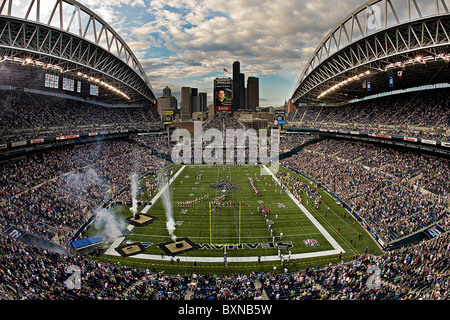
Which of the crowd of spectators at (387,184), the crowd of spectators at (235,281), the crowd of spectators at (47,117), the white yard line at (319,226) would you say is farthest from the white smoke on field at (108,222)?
the crowd of spectators at (387,184)

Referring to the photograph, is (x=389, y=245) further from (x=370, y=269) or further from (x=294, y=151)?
(x=294, y=151)

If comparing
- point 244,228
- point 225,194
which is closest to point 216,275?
point 244,228

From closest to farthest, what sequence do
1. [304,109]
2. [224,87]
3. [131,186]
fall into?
[131,186] < [304,109] < [224,87]

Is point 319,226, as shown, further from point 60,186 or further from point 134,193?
point 60,186

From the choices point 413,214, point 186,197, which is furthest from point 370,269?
point 186,197

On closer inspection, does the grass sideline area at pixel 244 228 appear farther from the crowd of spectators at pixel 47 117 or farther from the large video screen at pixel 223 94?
the large video screen at pixel 223 94
